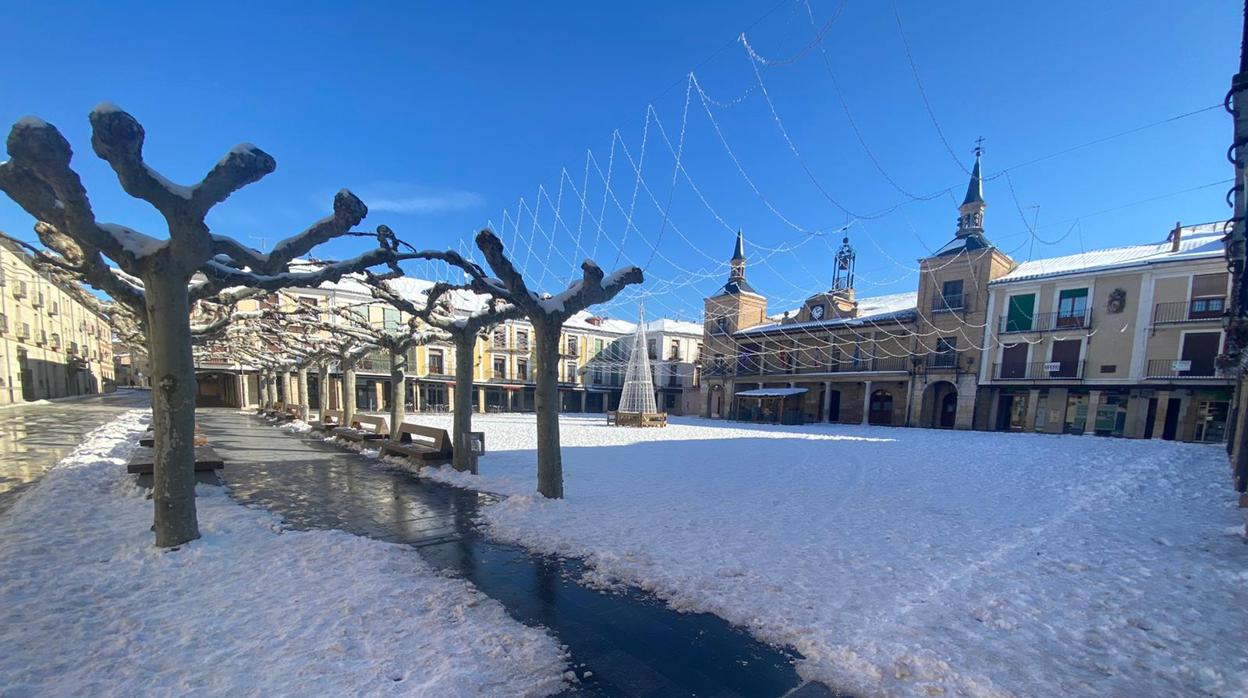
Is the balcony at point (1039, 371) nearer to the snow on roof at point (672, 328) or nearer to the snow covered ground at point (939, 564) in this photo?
the snow covered ground at point (939, 564)

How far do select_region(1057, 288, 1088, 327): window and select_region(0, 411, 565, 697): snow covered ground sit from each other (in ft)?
109

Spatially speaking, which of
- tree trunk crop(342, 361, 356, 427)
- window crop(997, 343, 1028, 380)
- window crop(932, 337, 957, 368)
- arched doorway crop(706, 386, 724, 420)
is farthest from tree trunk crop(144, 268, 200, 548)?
arched doorway crop(706, 386, 724, 420)

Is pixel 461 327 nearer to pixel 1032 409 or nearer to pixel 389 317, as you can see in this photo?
pixel 1032 409

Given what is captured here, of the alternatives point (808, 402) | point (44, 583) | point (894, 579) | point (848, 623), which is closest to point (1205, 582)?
point (894, 579)

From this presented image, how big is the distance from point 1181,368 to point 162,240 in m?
35.5

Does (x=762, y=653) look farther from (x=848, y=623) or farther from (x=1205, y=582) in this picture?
(x=1205, y=582)

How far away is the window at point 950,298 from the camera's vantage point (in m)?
28.6

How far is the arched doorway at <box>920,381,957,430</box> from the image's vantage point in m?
29.4

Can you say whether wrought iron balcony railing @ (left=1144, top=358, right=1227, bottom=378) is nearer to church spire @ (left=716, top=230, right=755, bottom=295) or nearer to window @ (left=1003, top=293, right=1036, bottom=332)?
window @ (left=1003, top=293, right=1036, bottom=332)

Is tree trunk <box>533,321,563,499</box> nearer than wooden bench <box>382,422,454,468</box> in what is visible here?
Yes

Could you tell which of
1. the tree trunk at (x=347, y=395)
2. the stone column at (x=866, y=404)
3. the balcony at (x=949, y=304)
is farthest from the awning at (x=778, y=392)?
the tree trunk at (x=347, y=395)

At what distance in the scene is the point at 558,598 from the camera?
162 inches

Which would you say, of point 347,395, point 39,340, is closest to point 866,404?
point 347,395

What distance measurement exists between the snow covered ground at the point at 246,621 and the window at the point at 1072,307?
33.1 m
